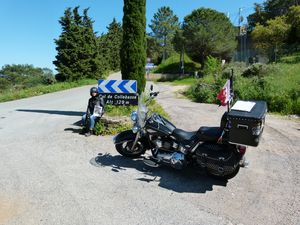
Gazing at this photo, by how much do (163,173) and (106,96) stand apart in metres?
3.18

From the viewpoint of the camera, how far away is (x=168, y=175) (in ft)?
16.1

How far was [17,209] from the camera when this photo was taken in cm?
378

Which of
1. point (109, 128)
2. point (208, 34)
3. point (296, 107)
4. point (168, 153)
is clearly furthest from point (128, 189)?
point (208, 34)

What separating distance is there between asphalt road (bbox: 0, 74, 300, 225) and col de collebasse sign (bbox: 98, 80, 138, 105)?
4.17 ft

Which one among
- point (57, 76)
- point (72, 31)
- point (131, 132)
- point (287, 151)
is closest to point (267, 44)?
point (72, 31)

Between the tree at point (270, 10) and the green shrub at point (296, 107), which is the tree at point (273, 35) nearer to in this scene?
the tree at point (270, 10)

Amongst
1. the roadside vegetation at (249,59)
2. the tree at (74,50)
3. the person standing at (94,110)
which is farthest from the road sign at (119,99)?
the tree at (74,50)

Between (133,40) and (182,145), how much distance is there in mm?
5676

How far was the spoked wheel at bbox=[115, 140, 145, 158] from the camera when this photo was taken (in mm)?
5445

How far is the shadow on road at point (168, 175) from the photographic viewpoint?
4484 mm

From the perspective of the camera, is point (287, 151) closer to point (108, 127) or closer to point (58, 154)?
point (108, 127)

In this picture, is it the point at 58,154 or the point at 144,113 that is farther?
the point at 58,154

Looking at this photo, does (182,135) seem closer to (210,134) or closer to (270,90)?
(210,134)

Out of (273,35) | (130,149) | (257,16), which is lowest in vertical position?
(130,149)
